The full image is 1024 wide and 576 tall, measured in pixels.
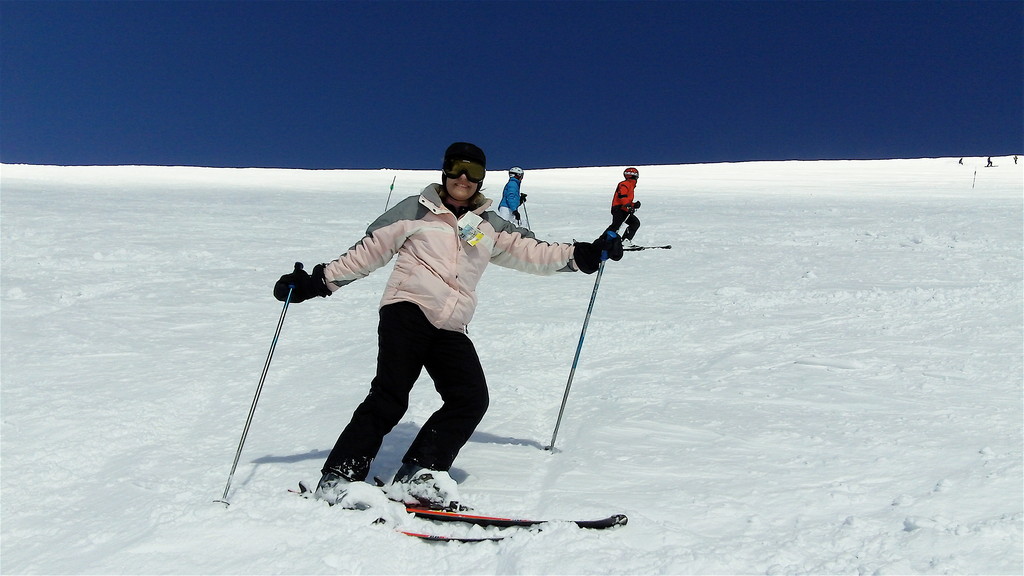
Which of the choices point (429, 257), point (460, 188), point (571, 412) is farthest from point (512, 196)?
point (429, 257)

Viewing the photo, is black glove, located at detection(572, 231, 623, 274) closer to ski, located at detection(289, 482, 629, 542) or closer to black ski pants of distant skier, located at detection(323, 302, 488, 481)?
black ski pants of distant skier, located at detection(323, 302, 488, 481)

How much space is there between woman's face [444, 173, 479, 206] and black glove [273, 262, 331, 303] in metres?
0.67

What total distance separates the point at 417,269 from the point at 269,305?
177 inches

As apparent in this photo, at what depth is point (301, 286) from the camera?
3.27 m

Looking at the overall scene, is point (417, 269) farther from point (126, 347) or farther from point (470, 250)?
point (126, 347)

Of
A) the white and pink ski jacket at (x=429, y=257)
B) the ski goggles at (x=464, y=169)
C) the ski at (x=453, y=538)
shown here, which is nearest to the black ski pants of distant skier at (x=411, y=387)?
the white and pink ski jacket at (x=429, y=257)

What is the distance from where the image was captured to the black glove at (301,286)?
325cm

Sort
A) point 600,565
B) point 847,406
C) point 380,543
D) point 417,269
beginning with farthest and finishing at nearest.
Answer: point 847,406 < point 417,269 < point 380,543 < point 600,565

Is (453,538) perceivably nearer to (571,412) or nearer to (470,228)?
(470,228)

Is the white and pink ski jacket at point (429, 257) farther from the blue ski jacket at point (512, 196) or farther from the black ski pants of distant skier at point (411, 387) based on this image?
the blue ski jacket at point (512, 196)

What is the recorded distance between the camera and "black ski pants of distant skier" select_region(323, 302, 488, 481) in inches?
119

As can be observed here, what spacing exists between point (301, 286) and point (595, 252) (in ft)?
4.38

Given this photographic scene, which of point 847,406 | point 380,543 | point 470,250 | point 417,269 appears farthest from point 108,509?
point 847,406

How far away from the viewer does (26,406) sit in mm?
4164
